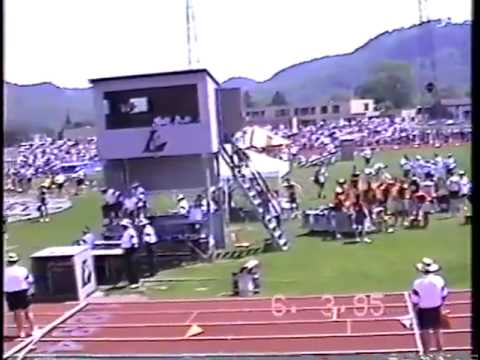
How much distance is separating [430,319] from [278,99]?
905mm

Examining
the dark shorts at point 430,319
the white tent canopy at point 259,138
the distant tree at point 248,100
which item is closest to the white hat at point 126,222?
the white tent canopy at point 259,138

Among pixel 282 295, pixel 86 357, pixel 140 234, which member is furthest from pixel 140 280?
pixel 282 295

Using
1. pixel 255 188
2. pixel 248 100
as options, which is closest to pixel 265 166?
pixel 255 188

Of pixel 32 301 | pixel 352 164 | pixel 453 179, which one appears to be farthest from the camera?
pixel 352 164

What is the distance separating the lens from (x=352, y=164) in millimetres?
2857

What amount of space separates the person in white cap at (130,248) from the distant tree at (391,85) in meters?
0.99

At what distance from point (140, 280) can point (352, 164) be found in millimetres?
917

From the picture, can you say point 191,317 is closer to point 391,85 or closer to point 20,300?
point 20,300

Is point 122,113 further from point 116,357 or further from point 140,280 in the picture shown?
Answer: point 116,357

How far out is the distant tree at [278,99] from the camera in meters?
2.65

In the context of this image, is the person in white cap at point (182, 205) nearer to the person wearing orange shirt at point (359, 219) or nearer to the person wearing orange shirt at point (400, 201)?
the person wearing orange shirt at point (359, 219)

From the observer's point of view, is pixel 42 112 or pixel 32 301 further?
pixel 32 301

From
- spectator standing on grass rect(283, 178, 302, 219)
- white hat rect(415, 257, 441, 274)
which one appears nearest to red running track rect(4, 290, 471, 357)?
white hat rect(415, 257, 441, 274)

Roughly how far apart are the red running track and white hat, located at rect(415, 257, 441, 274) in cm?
12
